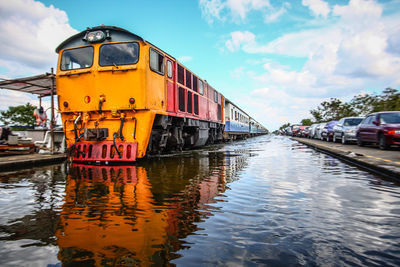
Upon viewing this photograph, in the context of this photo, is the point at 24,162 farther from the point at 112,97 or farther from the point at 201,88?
the point at 201,88

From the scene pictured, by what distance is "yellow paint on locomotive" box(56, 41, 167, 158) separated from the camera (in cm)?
761

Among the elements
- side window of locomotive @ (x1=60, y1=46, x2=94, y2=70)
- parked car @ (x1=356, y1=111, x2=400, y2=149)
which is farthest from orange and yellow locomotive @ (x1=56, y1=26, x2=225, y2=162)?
parked car @ (x1=356, y1=111, x2=400, y2=149)

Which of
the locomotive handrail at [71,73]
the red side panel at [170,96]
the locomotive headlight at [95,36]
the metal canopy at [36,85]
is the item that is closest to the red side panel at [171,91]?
the red side panel at [170,96]

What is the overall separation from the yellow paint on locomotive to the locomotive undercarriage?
0.89 metres

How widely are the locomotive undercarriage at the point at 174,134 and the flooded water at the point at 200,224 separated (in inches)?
175

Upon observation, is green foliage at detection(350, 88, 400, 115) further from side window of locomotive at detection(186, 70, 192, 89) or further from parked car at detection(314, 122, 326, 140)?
side window of locomotive at detection(186, 70, 192, 89)

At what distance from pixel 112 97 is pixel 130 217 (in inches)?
223

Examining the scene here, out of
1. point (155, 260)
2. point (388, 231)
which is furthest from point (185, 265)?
point (388, 231)

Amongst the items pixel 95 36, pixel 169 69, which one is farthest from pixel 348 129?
pixel 95 36

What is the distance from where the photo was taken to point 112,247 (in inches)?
80.0

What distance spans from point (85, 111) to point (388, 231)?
7.64 metres

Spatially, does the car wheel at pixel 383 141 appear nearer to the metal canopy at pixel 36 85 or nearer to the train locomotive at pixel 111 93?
the train locomotive at pixel 111 93

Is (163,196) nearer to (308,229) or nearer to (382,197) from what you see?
(308,229)

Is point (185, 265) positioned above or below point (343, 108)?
below
